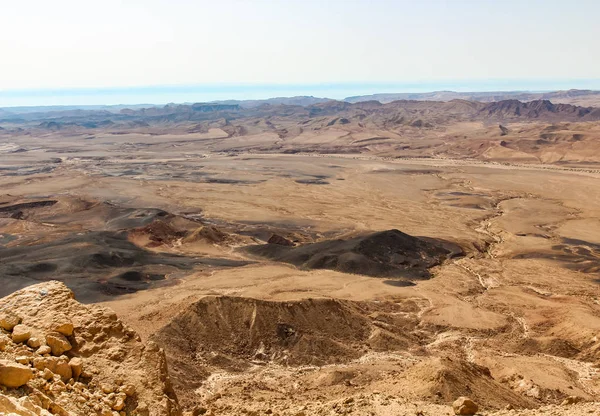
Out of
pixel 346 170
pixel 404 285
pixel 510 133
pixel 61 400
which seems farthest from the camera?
pixel 510 133

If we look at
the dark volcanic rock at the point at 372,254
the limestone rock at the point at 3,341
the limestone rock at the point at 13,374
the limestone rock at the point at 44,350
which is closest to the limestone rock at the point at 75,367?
the limestone rock at the point at 44,350

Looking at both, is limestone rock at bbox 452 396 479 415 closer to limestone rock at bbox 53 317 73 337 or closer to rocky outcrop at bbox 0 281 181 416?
rocky outcrop at bbox 0 281 181 416

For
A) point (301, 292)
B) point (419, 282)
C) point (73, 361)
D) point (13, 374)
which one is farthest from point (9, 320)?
point (419, 282)

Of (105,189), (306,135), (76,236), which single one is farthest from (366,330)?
(306,135)

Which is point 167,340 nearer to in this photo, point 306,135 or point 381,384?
point 381,384

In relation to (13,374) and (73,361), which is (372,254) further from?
(13,374)

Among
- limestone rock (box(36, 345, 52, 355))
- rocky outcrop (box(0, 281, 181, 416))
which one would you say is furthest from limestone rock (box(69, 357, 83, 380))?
limestone rock (box(36, 345, 52, 355))
